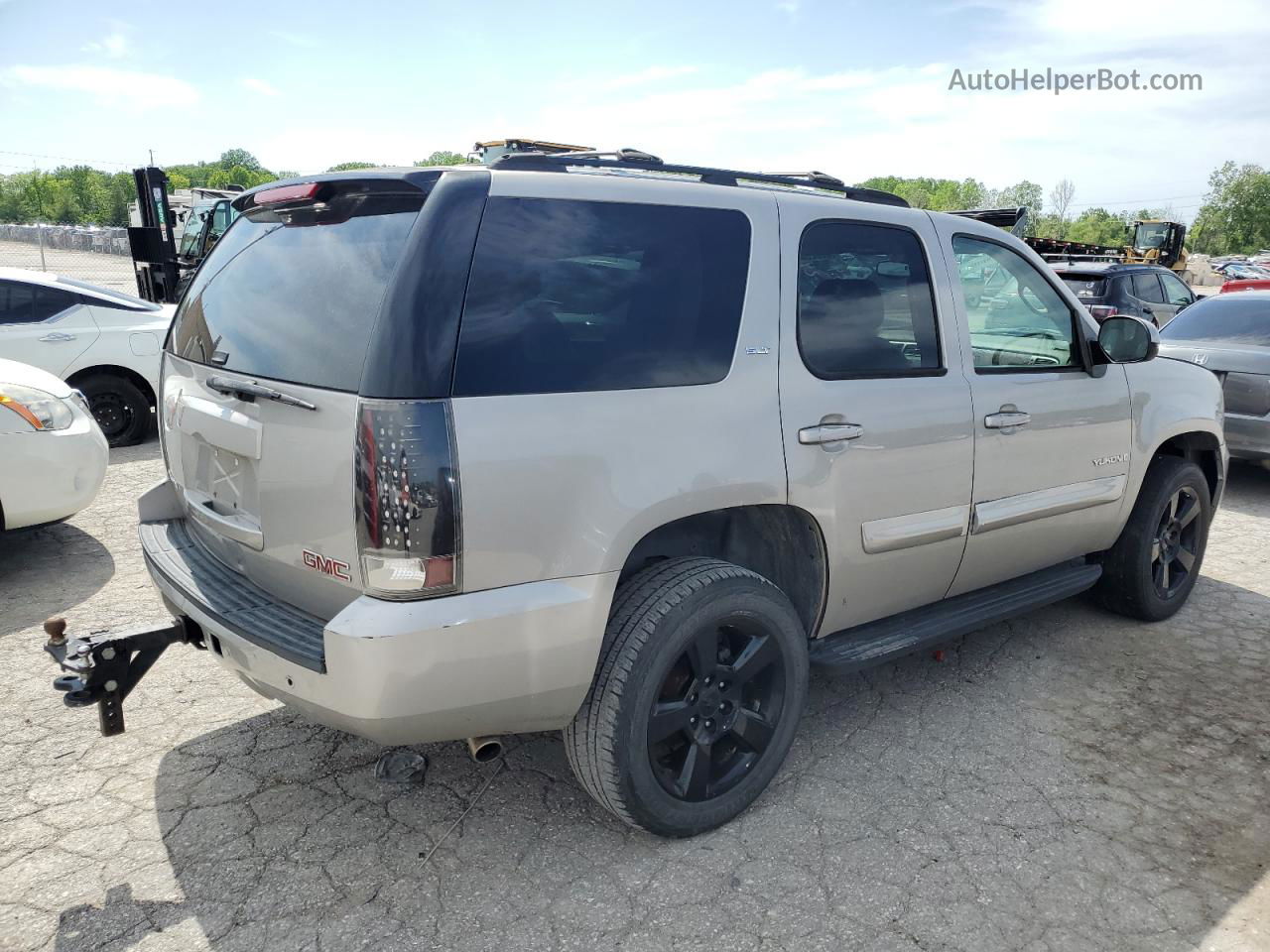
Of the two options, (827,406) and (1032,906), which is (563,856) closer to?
(1032,906)

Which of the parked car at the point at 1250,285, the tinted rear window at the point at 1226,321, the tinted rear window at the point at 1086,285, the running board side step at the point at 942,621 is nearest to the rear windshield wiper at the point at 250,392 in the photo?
the running board side step at the point at 942,621

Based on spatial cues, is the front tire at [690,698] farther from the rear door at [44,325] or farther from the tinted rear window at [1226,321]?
the rear door at [44,325]

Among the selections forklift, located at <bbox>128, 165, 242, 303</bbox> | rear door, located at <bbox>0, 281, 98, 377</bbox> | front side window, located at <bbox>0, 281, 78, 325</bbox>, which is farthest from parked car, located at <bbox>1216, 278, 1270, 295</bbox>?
forklift, located at <bbox>128, 165, 242, 303</bbox>

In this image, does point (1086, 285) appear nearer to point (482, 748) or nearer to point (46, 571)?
point (482, 748)

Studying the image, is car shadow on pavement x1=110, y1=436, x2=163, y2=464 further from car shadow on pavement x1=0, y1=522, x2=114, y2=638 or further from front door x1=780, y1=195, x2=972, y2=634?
front door x1=780, y1=195, x2=972, y2=634

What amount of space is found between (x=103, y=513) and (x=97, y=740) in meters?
3.26

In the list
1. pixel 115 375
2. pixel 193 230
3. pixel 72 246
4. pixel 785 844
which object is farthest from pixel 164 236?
pixel 72 246

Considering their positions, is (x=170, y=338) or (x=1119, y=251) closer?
(x=170, y=338)

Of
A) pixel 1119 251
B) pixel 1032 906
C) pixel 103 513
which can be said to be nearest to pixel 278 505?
pixel 1032 906

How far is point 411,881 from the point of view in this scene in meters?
2.59

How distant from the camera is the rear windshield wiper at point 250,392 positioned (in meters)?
2.36

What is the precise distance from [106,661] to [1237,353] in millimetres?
7966

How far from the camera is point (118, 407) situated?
7.94m

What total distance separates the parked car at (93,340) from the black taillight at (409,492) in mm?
6103
